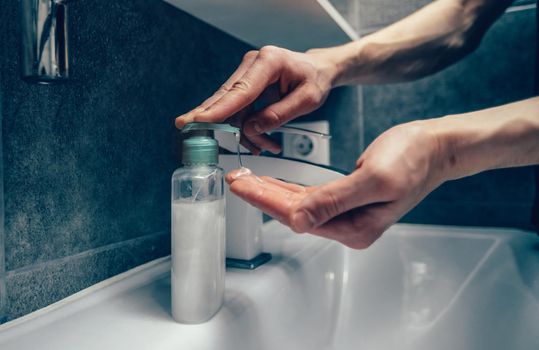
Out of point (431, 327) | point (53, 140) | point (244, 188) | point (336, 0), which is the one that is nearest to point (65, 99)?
point (53, 140)

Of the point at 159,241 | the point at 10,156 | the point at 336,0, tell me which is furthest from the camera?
the point at 336,0

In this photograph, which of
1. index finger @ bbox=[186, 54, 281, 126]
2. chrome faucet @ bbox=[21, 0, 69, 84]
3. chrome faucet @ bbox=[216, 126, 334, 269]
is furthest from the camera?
chrome faucet @ bbox=[216, 126, 334, 269]

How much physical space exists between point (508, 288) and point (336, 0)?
67 centimetres

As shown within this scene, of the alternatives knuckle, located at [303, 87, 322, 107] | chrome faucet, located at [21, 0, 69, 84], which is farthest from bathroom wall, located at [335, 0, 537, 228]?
chrome faucet, located at [21, 0, 69, 84]

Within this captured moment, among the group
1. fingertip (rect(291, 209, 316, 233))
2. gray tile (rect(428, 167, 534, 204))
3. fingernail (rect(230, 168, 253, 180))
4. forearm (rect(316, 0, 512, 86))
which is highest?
forearm (rect(316, 0, 512, 86))

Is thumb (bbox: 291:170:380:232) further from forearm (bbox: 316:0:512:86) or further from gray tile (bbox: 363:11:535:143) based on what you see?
gray tile (bbox: 363:11:535:143)

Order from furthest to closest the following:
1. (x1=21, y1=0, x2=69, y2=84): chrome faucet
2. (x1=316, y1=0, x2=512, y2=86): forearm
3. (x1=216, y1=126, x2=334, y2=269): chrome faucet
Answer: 1. (x1=316, y1=0, x2=512, y2=86): forearm
2. (x1=216, y1=126, x2=334, y2=269): chrome faucet
3. (x1=21, y1=0, x2=69, y2=84): chrome faucet

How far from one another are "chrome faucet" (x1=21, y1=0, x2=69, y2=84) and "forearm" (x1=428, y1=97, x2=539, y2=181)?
11.5 inches

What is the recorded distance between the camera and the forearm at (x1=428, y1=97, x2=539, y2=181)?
13.5 inches

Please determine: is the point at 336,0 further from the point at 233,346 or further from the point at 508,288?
the point at 233,346

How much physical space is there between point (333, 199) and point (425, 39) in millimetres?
479

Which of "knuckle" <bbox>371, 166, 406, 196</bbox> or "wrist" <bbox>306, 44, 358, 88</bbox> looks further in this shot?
"wrist" <bbox>306, 44, 358, 88</bbox>

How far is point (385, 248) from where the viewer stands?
718 millimetres

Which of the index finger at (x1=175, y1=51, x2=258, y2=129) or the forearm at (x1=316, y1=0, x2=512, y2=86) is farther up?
the forearm at (x1=316, y1=0, x2=512, y2=86)
